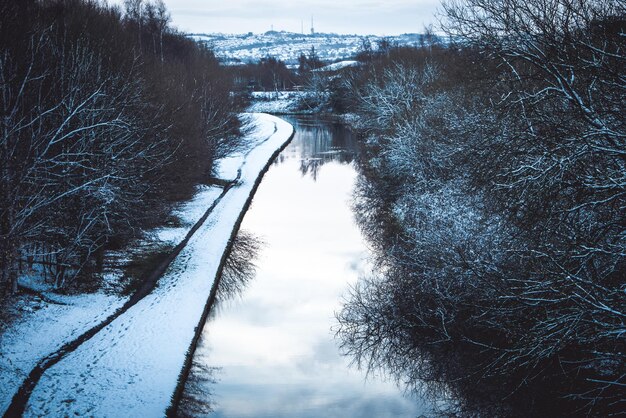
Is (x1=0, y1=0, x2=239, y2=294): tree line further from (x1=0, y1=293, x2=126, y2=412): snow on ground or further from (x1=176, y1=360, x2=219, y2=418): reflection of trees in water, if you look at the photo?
(x1=176, y1=360, x2=219, y2=418): reflection of trees in water

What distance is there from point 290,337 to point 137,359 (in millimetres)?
3753

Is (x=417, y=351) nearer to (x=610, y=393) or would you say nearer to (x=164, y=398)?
(x=610, y=393)

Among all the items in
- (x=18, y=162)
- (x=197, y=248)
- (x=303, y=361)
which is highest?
(x=18, y=162)

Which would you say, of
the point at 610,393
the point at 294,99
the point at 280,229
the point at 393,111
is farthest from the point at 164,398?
the point at 294,99

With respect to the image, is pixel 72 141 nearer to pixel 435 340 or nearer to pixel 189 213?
pixel 189 213

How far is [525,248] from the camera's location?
10.4 m

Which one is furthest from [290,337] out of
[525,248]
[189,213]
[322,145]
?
[322,145]

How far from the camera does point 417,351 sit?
37.9ft

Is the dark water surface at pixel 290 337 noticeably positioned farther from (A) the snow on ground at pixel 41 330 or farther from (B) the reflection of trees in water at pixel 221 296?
(A) the snow on ground at pixel 41 330

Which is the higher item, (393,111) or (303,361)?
(393,111)

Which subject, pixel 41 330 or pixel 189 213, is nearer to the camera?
pixel 41 330

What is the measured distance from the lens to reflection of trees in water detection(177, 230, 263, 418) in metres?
10.2

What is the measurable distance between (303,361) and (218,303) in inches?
150

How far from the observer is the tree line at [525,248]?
7.94m
